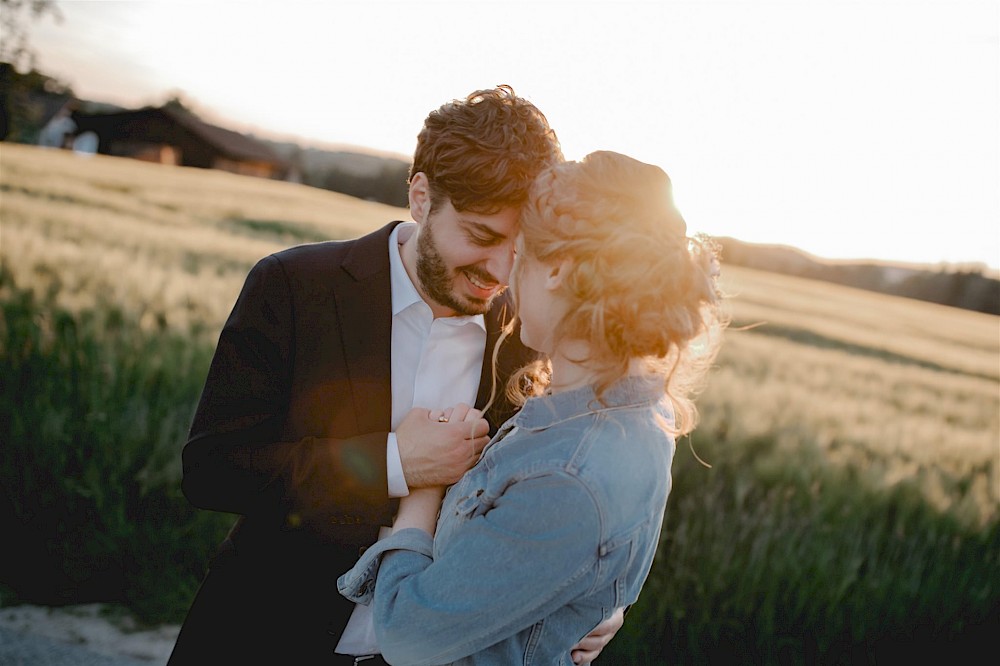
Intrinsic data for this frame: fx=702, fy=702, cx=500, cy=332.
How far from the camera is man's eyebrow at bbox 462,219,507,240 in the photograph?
6.43 feet

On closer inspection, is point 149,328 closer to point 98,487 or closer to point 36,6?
point 98,487

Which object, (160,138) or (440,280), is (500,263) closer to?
(440,280)

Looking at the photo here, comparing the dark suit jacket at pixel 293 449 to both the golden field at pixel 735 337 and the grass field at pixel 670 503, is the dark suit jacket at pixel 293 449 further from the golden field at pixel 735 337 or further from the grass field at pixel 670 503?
the grass field at pixel 670 503

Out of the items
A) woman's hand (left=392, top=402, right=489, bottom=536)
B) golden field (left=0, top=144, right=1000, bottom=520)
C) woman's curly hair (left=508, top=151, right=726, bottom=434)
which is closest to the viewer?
woman's curly hair (left=508, top=151, right=726, bottom=434)

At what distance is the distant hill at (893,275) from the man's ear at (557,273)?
128 feet

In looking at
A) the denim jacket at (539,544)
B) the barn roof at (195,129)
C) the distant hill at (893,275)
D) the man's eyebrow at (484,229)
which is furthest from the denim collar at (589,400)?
the barn roof at (195,129)

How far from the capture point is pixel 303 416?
1851 millimetres

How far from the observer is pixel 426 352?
2059 mm

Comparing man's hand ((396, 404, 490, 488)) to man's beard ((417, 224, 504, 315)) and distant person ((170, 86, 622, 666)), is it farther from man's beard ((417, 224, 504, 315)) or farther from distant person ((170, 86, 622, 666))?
man's beard ((417, 224, 504, 315))

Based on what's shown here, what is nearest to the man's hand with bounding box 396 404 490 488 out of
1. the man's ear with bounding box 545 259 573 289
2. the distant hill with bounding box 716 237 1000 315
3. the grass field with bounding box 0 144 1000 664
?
the man's ear with bounding box 545 259 573 289

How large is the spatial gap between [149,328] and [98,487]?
1059mm

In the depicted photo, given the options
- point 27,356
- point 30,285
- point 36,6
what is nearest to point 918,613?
point 27,356

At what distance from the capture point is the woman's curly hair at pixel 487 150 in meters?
1.88

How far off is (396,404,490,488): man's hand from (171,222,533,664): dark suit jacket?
8 centimetres
